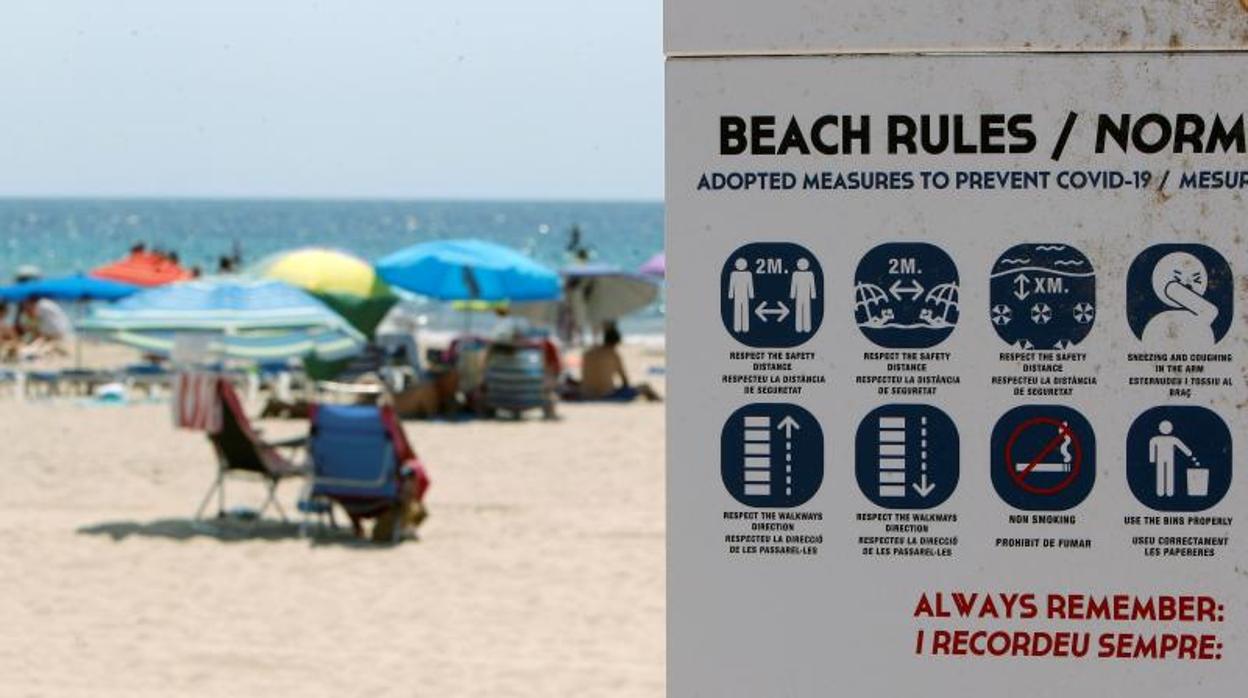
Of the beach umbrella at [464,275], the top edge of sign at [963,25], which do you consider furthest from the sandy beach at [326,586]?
the top edge of sign at [963,25]

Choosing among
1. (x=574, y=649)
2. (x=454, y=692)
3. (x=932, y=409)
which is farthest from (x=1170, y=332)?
(x=574, y=649)

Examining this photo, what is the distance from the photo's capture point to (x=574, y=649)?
6941 millimetres

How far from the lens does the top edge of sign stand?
2.84 meters

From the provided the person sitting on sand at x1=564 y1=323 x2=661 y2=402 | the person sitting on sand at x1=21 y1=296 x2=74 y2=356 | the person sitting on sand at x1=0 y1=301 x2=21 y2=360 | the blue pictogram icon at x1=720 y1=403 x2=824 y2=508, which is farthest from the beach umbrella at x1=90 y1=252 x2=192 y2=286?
the blue pictogram icon at x1=720 y1=403 x2=824 y2=508

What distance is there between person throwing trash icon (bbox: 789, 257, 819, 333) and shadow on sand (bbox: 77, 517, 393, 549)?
6.87 meters

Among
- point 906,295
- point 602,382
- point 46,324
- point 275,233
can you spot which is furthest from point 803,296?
point 275,233

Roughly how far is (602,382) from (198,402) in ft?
31.3

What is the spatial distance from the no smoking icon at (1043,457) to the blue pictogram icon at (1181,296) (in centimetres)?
19

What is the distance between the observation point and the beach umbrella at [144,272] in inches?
856

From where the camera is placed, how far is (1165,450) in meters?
2.92

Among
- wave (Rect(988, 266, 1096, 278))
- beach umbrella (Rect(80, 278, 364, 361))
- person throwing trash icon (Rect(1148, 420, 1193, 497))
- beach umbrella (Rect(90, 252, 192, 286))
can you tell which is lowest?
beach umbrella (Rect(90, 252, 192, 286))

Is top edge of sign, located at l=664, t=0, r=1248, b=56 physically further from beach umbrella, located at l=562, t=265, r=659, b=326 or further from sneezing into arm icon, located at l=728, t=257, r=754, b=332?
beach umbrella, located at l=562, t=265, r=659, b=326

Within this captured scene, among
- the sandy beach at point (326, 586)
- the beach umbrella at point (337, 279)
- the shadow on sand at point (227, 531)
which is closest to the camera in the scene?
the sandy beach at point (326, 586)

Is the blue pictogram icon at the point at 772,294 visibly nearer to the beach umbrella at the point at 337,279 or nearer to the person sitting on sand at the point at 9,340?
the beach umbrella at the point at 337,279
